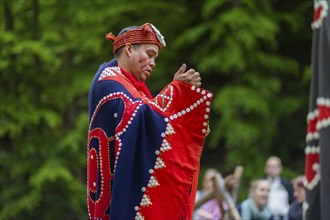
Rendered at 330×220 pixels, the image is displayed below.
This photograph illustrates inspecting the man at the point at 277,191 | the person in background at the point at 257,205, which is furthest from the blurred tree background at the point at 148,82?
the person in background at the point at 257,205

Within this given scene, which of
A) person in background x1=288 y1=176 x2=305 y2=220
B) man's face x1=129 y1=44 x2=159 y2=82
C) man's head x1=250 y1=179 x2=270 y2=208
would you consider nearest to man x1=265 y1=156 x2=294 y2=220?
man's head x1=250 y1=179 x2=270 y2=208

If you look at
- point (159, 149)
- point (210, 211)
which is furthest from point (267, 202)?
point (159, 149)

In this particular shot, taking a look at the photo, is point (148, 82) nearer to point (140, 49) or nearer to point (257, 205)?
point (257, 205)

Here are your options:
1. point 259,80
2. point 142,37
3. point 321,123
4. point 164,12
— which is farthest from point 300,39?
point 321,123

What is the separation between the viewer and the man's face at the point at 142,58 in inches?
212

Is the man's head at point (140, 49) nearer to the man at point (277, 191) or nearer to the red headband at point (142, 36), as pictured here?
the red headband at point (142, 36)

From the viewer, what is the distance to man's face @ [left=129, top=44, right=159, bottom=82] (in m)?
5.39

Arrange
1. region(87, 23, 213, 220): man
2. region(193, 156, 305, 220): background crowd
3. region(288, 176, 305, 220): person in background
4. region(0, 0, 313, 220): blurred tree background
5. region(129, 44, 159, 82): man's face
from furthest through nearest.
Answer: region(0, 0, 313, 220): blurred tree background → region(193, 156, 305, 220): background crowd → region(288, 176, 305, 220): person in background → region(129, 44, 159, 82): man's face → region(87, 23, 213, 220): man

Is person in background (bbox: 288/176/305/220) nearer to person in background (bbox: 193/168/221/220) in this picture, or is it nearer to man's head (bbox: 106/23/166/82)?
person in background (bbox: 193/168/221/220)

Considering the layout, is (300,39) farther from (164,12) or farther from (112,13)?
(112,13)

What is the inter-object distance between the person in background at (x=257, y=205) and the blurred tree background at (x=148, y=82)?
12.2ft

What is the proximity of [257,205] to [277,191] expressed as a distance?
114 centimetres

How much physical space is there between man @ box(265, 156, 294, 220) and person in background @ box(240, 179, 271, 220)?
794mm

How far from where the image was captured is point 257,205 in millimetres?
9969
